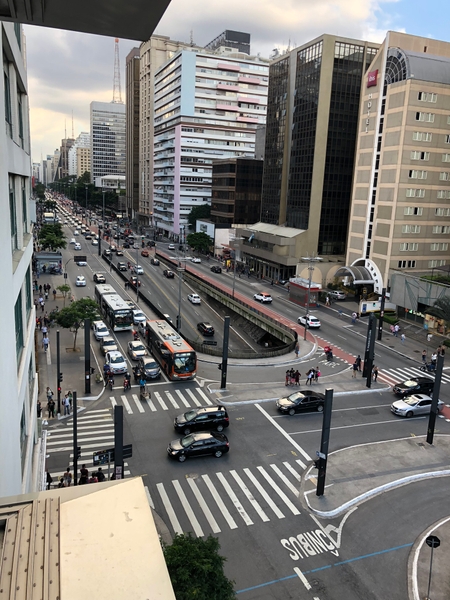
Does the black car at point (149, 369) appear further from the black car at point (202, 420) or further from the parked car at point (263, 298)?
the parked car at point (263, 298)

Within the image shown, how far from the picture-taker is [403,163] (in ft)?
198

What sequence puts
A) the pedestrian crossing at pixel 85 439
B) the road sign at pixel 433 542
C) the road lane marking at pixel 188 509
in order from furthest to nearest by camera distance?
the pedestrian crossing at pixel 85 439
the road lane marking at pixel 188 509
the road sign at pixel 433 542

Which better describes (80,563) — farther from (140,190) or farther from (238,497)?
(140,190)

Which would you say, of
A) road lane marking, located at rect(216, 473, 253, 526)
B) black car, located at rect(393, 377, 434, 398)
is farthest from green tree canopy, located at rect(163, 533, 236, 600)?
black car, located at rect(393, 377, 434, 398)

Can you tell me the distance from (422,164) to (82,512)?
64.0 metres

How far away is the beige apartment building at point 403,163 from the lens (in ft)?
196

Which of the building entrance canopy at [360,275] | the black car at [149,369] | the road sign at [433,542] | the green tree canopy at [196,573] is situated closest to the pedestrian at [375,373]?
the black car at [149,369]

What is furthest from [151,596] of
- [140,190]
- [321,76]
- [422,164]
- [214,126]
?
[140,190]

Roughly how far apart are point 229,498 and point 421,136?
5478 centimetres

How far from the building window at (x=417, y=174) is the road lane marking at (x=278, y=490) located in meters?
49.5

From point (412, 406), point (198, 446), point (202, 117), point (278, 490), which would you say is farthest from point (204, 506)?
point (202, 117)

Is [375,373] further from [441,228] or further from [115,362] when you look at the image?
[441,228]

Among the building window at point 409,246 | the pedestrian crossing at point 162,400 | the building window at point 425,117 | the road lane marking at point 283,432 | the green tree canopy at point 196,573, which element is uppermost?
the building window at point 425,117

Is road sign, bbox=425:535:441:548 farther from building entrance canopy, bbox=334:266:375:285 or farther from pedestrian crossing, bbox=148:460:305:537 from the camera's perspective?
building entrance canopy, bbox=334:266:375:285
